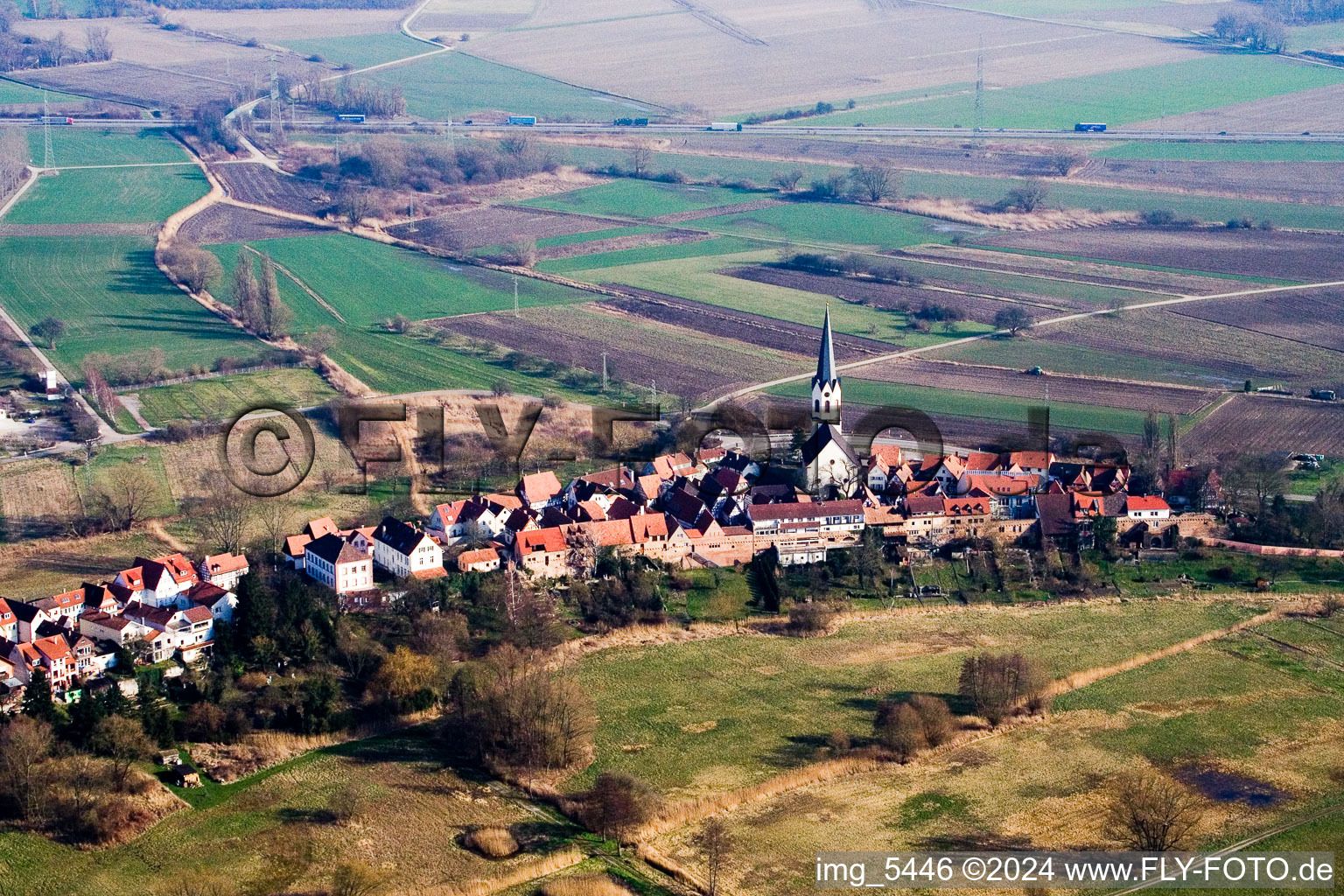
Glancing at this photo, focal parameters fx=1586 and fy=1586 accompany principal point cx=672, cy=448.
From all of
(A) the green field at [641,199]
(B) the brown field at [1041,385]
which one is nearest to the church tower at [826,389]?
(B) the brown field at [1041,385]

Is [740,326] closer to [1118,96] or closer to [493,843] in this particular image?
[493,843]

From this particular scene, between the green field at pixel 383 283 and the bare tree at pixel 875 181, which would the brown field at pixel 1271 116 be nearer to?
the bare tree at pixel 875 181

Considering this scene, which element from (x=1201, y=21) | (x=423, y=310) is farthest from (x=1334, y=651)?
(x=1201, y=21)

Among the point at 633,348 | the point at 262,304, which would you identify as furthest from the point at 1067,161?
the point at 262,304

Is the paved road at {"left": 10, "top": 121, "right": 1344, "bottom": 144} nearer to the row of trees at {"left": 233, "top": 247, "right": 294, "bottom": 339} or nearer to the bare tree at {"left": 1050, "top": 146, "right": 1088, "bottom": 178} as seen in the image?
the bare tree at {"left": 1050, "top": 146, "right": 1088, "bottom": 178}

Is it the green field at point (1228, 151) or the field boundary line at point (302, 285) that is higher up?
the green field at point (1228, 151)

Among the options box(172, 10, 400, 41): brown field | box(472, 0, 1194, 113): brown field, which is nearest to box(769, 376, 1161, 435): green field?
box(472, 0, 1194, 113): brown field

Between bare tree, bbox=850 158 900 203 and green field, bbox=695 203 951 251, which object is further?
bare tree, bbox=850 158 900 203

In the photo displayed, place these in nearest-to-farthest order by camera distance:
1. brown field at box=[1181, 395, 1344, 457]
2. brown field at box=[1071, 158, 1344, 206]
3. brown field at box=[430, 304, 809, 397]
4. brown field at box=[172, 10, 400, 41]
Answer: brown field at box=[1181, 395, 1344, 457]
brown field at box=[430, 304, 809, 397]
brown field at box=[1071, 158, 1344, 206]
brown field at box=[172, 10, 400, 41]
